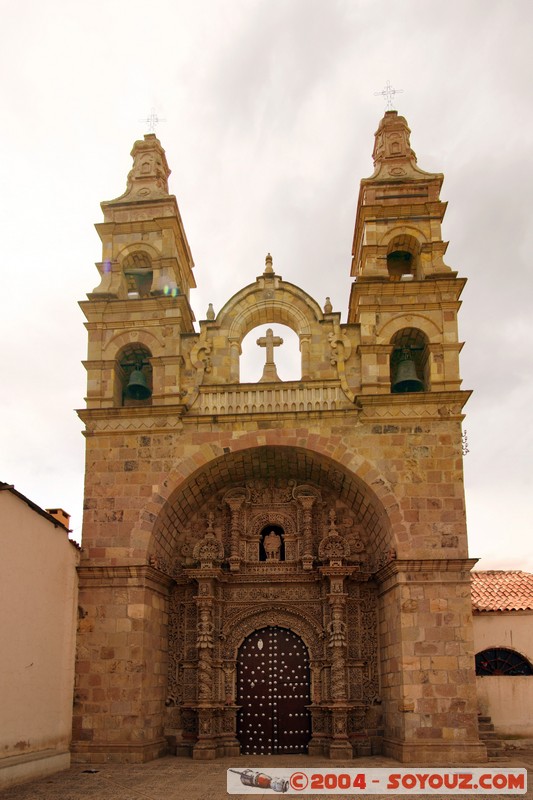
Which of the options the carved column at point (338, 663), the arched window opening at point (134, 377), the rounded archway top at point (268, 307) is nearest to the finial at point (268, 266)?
the rounded archway top at point (268, 307)

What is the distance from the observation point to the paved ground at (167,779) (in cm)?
1044

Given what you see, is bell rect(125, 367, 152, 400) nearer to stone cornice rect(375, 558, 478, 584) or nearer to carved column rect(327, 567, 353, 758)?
carved column rect(327, 567, 353, 758)

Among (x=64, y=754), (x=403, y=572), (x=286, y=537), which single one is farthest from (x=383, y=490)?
(x=64, y=754)

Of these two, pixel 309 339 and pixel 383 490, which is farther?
pixel 309 339

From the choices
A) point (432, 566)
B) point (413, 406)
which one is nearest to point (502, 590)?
point (432, 566)

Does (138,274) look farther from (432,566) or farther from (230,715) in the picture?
(230,715)

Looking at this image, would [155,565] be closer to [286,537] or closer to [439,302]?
[286,537]

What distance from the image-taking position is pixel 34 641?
12023 millimetres

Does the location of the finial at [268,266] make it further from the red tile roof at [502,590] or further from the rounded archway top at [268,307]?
the red tile roof at [502,590]

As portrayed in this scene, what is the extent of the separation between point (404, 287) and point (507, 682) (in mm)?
7944

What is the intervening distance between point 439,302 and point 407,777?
8.38 m

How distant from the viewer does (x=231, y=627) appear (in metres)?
15.1

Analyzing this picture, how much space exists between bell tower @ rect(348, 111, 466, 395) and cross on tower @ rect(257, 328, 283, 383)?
5.70ft

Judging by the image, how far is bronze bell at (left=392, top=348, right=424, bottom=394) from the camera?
49.6 ft
